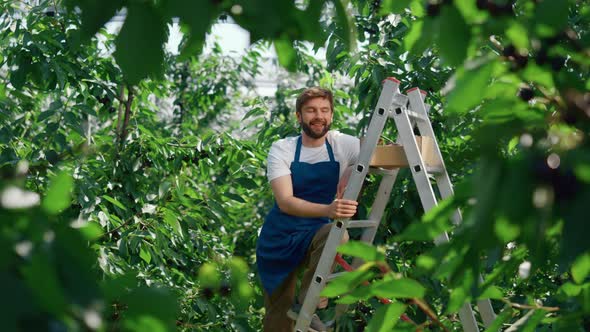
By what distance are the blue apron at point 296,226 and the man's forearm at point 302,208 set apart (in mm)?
133

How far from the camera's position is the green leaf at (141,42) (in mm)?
796

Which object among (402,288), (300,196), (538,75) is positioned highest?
(538,75)

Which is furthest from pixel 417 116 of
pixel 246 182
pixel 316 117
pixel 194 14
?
pixel 194 14

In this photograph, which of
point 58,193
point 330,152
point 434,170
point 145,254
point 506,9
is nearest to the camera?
point 58,193

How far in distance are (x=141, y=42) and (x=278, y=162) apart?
280cm

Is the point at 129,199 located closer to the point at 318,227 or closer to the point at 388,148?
the point at 318,227

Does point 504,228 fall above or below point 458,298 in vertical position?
above

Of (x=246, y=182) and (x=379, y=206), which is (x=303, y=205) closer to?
(x=379, y=206)

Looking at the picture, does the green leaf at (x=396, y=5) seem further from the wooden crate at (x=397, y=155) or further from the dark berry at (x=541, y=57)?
the wooden crate at (x=397, y=155)

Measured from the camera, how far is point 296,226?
→ 3660 millimetres

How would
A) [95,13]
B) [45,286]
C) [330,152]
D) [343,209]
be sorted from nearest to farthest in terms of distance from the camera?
1. [45,286]
2. [95,13]
3. [343,209]
4. [330,152]

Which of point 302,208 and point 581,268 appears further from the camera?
point 302,208

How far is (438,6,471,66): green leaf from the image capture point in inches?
34.2

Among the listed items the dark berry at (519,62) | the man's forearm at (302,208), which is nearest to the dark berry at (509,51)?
the dark berry at (519,62)
